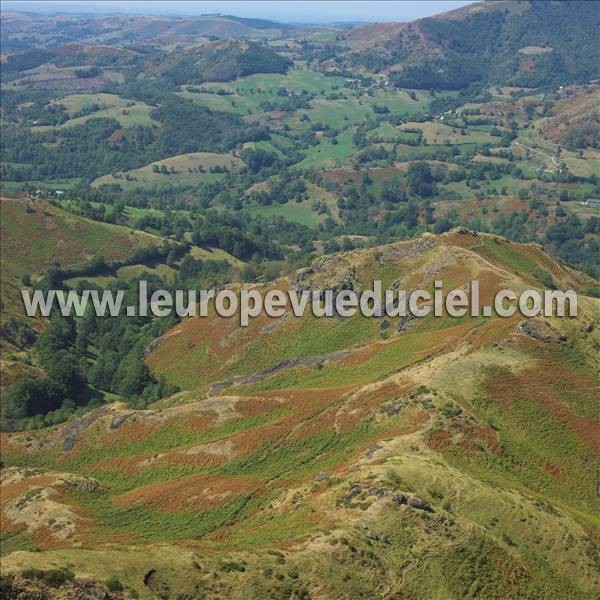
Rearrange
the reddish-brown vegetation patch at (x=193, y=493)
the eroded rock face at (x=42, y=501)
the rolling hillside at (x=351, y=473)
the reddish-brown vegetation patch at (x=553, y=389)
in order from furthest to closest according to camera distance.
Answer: the reddish-brown vegetation patch at (x=553, y=389) < the eroded rock face at (x=42, y=501) < the reddish-brown vegetation patch at (x=193, y=493) < the rolling hillside at (x=351, y=473)

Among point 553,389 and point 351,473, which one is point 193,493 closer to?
point 351,473

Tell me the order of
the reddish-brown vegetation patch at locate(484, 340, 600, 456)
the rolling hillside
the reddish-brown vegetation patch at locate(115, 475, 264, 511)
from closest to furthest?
the rolling hillside < the reddish-brown vegetation patch at locate(115, 475, 264, 511) < the reddish-brown vegetation patch at locate(484, 340, 600, 456)

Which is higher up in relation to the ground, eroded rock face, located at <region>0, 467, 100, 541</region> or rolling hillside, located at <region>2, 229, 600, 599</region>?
rolling hillside, located at <region>2, 229, 600, 599</region>

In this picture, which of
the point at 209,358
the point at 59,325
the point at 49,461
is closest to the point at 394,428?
the point at 49,461

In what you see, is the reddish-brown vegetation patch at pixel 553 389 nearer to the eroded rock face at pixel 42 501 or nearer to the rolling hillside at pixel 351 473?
the rolling hillside at pixel 351 473

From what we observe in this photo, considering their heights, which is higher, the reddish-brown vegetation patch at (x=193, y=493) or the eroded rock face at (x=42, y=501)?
the reddish-brown vegetation patch at (x=193, y=493)

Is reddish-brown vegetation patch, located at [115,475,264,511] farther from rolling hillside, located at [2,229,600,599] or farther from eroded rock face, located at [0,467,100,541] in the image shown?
eroded rock face, located at [0,467,100,541]

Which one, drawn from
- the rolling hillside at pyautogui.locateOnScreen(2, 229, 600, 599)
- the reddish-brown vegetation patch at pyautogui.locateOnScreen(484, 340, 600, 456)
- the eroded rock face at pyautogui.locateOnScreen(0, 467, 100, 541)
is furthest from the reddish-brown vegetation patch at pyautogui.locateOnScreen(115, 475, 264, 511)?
the reddish-brown vegetation patch at pyautogui.locateOnScreen(484, 340, 600, 456)

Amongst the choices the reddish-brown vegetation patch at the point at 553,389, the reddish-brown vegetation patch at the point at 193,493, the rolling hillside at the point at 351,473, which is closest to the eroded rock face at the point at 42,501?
the rolling hillside at the point at 351,473
